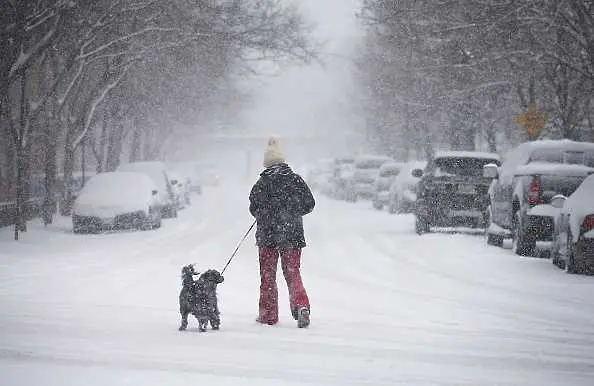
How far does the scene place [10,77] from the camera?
22.0 meters

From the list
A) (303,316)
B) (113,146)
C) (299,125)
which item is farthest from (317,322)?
(299,125)

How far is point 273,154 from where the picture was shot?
31.9ft

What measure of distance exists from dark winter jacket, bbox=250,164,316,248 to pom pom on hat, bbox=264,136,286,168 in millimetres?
77

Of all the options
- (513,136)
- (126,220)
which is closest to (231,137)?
(513,136)

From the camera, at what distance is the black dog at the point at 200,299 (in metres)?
8.88

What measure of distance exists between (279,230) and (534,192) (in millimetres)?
8611

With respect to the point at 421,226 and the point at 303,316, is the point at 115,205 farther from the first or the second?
the point at 303,316

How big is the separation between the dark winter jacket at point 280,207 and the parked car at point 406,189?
22077mm

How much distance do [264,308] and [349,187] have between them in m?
37.7

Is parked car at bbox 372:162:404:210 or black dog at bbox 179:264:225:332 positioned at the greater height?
parked car at bbox 372:162:404:210

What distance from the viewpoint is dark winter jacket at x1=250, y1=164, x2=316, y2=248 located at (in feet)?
30.7

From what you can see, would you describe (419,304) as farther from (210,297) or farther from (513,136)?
(513,136)

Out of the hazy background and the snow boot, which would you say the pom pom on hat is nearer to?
the snow boot

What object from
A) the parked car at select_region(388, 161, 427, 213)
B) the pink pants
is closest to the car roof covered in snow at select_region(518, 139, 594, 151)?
the pink pants
